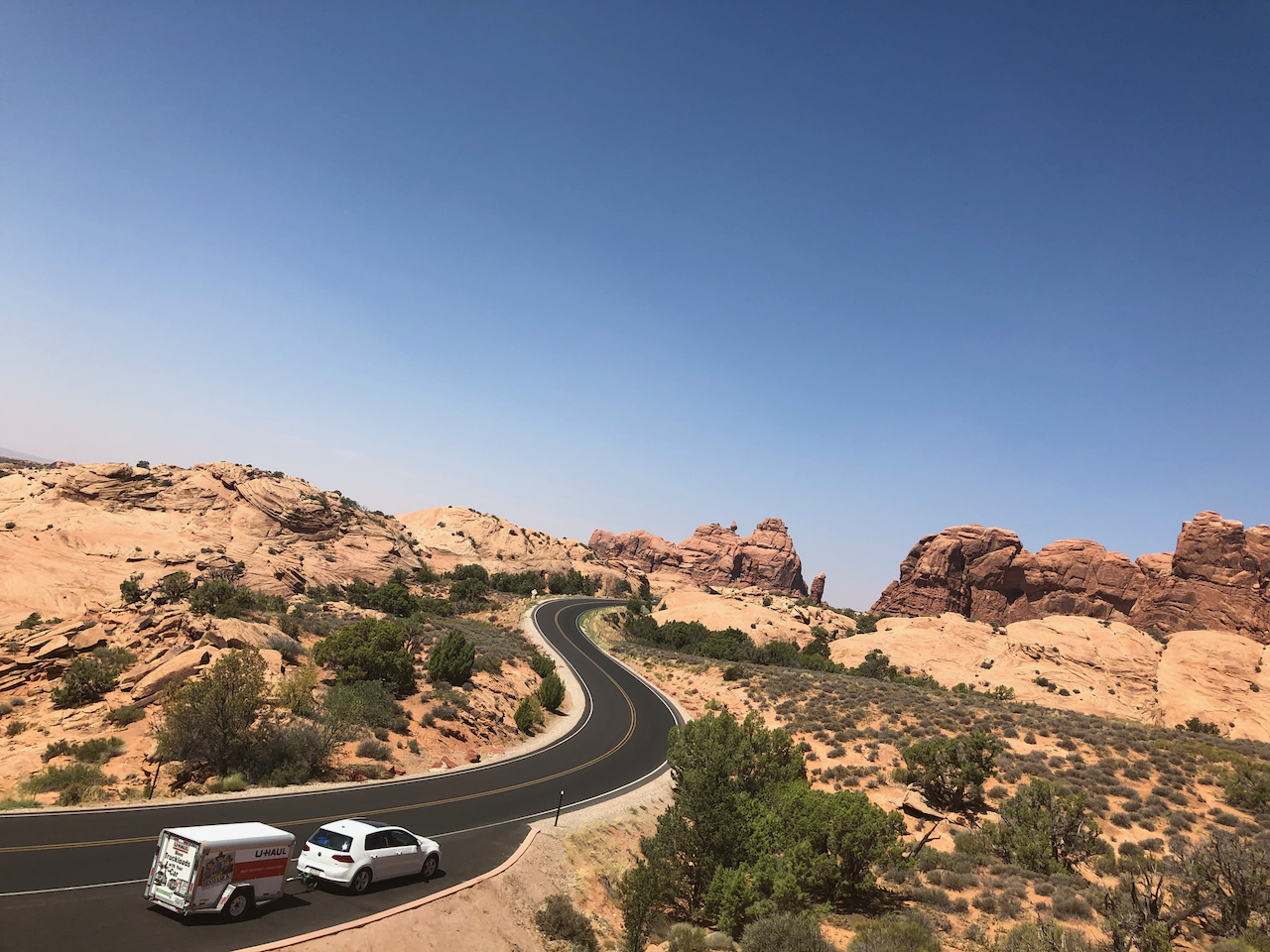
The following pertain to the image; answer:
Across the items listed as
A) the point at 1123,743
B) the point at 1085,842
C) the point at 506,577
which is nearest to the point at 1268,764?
the point at 1123,743

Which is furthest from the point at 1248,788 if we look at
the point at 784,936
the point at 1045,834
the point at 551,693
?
the point at 551,693

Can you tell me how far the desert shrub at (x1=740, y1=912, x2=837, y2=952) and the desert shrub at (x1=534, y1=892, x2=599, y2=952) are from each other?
16.4 ft

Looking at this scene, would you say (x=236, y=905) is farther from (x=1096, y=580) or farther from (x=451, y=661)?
(x=1096, y=580)

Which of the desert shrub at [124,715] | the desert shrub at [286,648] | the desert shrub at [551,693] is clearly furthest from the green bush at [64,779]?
the desert shrub at [551,693]

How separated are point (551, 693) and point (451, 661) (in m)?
8.28

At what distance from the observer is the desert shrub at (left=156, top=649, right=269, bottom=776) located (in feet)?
71.4

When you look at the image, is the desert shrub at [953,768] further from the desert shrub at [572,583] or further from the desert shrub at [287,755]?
the desert shrub at [572,583]

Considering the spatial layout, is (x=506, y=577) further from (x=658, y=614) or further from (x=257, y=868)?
(x=257, y=868)

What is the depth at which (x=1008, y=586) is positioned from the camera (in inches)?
3846

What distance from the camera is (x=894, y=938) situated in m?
13.5

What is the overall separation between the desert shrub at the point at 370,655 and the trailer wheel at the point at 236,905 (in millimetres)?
21378

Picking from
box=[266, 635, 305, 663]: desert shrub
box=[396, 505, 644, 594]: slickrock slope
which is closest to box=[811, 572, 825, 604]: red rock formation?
box=[396, 505, 644, 594]: slickrock slope

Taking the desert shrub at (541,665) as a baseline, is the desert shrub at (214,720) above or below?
above

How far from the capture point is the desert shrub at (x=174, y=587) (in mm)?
37000
